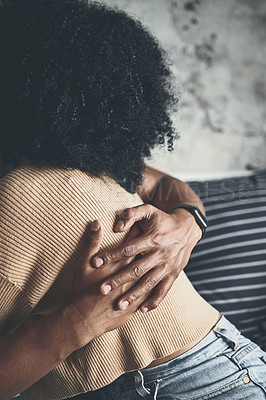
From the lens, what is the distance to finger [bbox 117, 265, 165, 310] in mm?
734

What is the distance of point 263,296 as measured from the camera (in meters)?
1.42

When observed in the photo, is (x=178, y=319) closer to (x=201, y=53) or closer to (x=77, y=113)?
(x=77, y=113)

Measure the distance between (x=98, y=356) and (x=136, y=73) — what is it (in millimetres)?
661

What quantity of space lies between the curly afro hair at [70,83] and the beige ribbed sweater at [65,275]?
0.08 m

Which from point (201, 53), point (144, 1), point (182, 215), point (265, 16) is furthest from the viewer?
point (265, 16)

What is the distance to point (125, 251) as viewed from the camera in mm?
742

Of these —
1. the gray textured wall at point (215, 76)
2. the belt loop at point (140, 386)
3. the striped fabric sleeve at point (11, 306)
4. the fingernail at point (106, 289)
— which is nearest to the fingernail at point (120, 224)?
the fingernail at point (106, 289)

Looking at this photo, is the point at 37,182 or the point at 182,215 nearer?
the point at 37,182

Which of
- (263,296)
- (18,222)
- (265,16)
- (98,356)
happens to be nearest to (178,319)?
(98,356)

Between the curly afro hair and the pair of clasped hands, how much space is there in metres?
0.18

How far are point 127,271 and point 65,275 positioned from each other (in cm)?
13

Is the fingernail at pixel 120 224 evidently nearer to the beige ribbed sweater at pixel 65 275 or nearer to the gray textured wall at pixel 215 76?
the beige ribbed sweater at pixel 65 275

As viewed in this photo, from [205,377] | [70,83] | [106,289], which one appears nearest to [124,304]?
[106,289]

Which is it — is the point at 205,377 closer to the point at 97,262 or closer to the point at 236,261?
the point at 97,262
